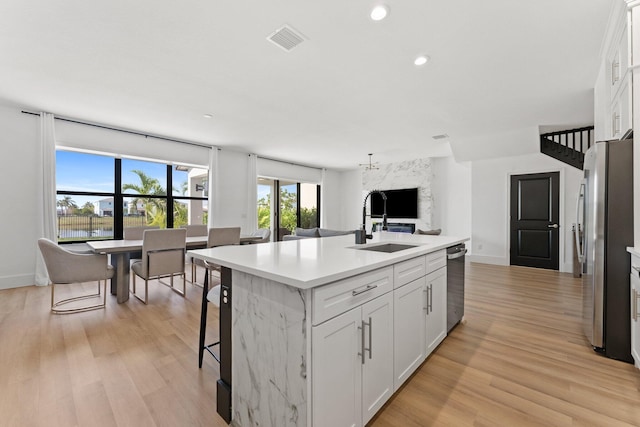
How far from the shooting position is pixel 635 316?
6.30 ft

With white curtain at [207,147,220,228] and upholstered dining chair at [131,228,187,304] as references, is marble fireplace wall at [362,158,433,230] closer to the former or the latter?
white curtain at [207,147,220,228]

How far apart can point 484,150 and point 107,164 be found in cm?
748

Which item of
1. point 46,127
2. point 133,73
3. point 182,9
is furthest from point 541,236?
point 46,127

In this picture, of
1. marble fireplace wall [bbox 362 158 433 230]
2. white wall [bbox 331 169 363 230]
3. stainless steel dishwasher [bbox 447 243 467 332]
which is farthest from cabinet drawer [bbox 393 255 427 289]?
white wall [bbox 331 169 363 230]

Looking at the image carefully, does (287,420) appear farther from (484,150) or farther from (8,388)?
(484,150)

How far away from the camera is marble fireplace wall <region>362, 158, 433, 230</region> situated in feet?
24.3

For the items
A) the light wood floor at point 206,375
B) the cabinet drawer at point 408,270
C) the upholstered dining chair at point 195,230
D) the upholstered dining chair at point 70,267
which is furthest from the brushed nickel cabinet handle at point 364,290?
the upholstered dining chair at point 195,230

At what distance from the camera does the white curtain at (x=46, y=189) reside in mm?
4152

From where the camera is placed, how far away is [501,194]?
5980 millimetres

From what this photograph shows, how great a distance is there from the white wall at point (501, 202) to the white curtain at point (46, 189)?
26.2 ft

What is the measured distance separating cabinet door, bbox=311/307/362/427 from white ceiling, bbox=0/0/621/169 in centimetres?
219

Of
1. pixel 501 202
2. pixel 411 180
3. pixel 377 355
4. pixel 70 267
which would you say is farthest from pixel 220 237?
pixel 501 202

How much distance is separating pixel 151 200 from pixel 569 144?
8362 millimetres

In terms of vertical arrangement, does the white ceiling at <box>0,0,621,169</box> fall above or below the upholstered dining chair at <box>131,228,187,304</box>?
above
